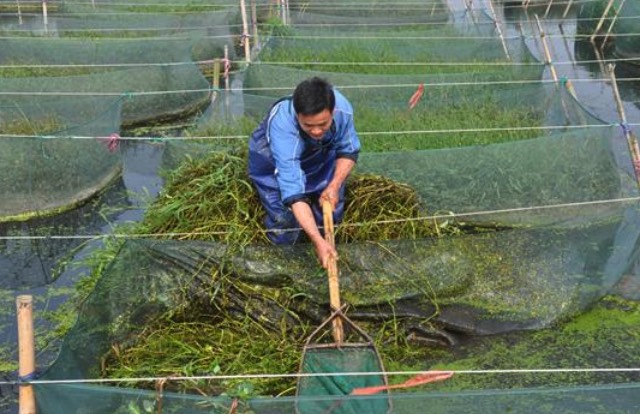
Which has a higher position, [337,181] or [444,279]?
[337,181]

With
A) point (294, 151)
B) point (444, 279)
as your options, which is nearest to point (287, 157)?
point (294, 151)

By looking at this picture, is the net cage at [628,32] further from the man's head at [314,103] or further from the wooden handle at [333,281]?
the man's head at [314,103]

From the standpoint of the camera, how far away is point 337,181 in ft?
12.1

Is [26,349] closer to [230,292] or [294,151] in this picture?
[230,292]

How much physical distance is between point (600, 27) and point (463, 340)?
7.34m

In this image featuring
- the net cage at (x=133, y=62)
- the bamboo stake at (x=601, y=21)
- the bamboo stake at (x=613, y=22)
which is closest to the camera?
the net cage at (x=133, y=62)

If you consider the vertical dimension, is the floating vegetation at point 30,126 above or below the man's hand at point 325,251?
above

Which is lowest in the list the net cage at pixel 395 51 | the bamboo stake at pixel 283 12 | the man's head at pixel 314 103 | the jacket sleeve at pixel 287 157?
the jacket sleeve at pixel 287 157

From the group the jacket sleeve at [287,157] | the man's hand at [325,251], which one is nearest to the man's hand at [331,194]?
the jacket sleeve at [287,157]

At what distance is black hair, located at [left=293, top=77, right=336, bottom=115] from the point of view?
3168mm

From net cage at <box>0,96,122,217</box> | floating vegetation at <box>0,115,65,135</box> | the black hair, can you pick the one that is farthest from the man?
floating vegetation at <box>0,115,65,135</box>

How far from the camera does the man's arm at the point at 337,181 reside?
3629mm

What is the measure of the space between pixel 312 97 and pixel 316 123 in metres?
0.13

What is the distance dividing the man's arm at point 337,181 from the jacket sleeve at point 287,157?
0.18 metres
